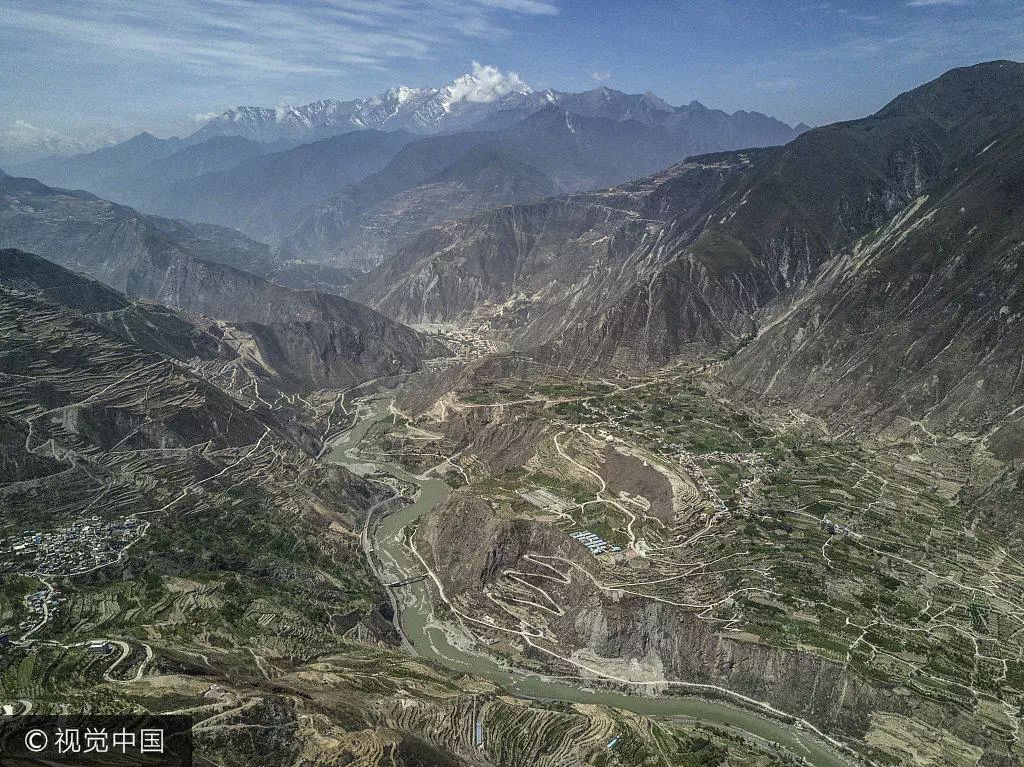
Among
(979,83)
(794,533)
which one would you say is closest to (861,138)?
(979,83)

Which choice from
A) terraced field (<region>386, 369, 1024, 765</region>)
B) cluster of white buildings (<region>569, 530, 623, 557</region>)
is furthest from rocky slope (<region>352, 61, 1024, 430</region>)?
cluster of white buildings (<region>569, 530, 623, 557</region>)

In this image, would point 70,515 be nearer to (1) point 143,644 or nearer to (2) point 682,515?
(1) point 143,644

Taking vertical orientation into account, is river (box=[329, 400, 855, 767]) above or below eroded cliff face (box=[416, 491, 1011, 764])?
below
